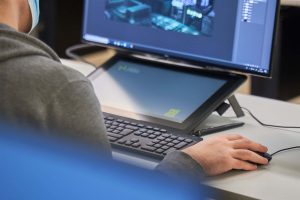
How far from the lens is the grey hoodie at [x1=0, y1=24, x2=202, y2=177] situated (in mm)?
938

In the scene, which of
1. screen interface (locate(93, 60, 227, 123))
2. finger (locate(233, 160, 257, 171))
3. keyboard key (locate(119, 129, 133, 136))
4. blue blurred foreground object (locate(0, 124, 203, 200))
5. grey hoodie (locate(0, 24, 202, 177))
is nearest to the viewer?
blue blurred foreground object (locate(0, 124, 203, 200))

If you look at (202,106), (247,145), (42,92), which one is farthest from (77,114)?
(202,106)

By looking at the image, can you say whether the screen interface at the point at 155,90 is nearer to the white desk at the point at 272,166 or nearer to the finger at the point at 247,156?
the white desk at the point at 272,166

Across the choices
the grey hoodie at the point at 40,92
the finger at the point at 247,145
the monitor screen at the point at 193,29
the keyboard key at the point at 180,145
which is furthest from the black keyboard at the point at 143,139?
the grey hoodie at the point at 40,92

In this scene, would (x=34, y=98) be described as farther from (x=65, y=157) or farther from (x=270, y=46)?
(x=270, y=46)

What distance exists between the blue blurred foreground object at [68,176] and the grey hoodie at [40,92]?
376mm

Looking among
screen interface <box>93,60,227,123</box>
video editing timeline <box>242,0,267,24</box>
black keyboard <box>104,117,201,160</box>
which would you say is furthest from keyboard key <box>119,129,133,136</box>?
video editing timeline <box>242,0,267,24</box>

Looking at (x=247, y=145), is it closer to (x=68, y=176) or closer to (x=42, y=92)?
(x=42, y=92)

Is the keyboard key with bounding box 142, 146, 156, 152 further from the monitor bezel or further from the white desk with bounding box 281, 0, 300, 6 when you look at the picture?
the white desk with bounding box 281, 0, 300, 6

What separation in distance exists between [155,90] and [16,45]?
715 mm

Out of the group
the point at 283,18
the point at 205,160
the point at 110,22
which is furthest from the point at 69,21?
the point at 205,160

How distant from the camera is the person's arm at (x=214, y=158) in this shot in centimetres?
119

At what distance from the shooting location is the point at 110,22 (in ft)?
5.83

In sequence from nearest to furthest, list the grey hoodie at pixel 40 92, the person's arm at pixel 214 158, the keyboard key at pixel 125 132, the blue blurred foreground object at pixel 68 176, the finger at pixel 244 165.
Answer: the blue blurred foreground object at pixel 68 176 → the grey hoodie at pixel 40 92 → the person's arm at pixel 214 158 → the finger at pixel 244 165 → the keyboard key at pixel 125 132
